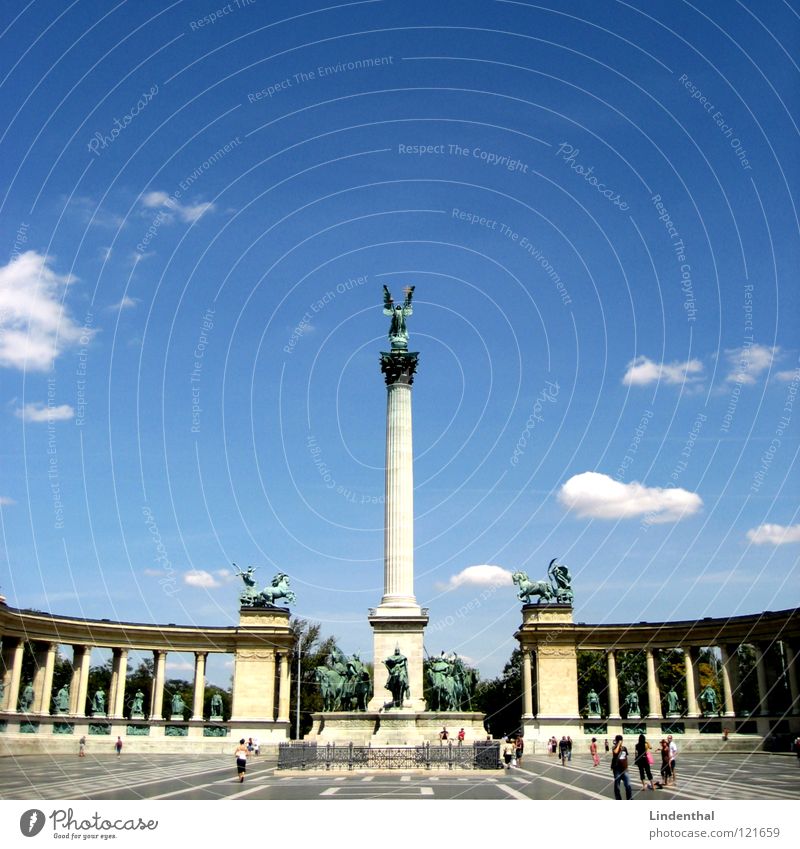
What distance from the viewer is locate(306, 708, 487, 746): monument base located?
50.3 metres

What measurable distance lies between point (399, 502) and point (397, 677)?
12079mm

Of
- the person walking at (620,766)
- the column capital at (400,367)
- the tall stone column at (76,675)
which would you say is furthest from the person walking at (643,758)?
the tall stone column at (76,675)

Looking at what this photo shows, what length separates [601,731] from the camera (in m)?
80.6

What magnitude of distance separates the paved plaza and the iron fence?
40.7 inches

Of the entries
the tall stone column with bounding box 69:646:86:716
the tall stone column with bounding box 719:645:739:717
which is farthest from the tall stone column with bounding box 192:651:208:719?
the tall stone column with bounding box 719:645:739:717

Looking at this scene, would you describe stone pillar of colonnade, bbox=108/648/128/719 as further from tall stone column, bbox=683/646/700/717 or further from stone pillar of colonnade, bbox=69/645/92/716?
tall stone column, bbox=683/646/700/717

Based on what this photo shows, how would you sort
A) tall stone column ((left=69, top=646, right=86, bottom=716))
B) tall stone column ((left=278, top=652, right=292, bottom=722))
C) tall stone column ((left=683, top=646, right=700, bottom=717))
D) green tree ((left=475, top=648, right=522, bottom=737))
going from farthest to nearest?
green tree ((left=475, top=648, right=522, bottom=737)) < tall stone column ((left=278, top=652, right=292, bottom=722)) < tall stone column ((left=69, top=646, right=86, bottom=716)) < tall stone column ((left=683, top=646, right=700, bottom=717))

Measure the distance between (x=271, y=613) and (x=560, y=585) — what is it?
2861 cm

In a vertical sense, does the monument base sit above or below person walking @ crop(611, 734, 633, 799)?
above

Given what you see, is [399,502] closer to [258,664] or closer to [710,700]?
[258,664]

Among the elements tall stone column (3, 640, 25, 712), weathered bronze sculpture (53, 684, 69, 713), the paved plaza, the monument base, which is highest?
tall stone column (3, 640, 25, 712)

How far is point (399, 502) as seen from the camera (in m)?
58.4

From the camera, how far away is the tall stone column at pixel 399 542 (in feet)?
179
